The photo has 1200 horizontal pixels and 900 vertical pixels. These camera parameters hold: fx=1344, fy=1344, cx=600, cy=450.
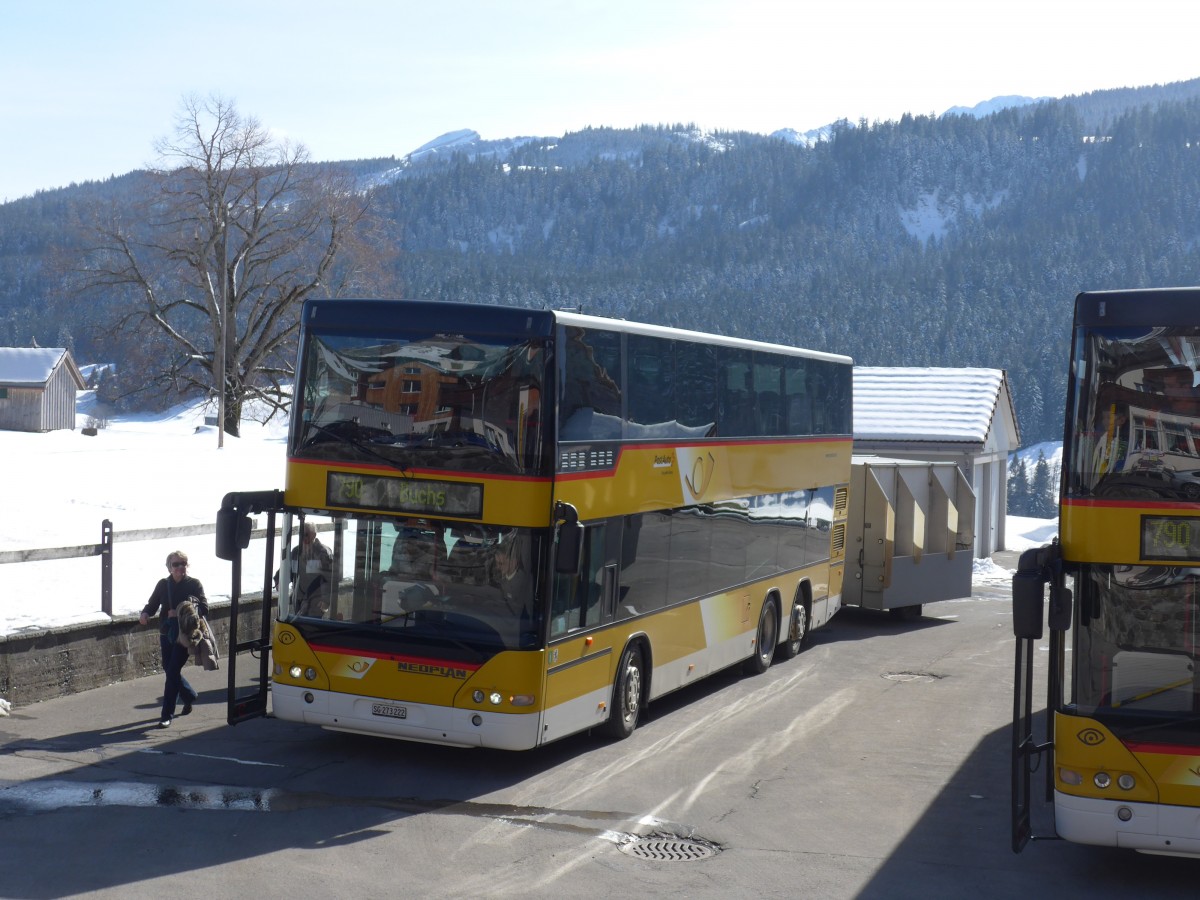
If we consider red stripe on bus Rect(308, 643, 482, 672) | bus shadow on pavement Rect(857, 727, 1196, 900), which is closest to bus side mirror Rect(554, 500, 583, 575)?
red stripe on bus Rect(308, 643, 482, 672)

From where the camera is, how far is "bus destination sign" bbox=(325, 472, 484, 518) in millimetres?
11156

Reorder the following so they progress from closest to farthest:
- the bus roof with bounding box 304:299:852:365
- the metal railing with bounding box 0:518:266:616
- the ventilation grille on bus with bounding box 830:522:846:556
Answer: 1. the bus roof with bounding box 304:299:852:365
2. the metal railing with bounding box 0:518:266:616
3. the ventilation grille on bus with bounding box 830:522:846:556

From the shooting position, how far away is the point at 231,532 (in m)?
11.4

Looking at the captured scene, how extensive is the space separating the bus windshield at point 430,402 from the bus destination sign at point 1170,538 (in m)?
4.76

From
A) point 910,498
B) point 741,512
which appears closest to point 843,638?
point 910,498

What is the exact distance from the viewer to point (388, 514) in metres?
11.3

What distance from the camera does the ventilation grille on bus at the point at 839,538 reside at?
69.7ft

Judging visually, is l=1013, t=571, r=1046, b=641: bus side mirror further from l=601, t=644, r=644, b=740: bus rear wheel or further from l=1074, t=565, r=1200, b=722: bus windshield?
l=601, t=644, r=644, b=740: bus rear wheel

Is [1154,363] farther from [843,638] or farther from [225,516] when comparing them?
[843,638]

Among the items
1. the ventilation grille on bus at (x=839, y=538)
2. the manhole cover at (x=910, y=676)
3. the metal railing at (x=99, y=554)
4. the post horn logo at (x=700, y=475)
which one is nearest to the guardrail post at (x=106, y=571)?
the metal railing at (x=99, y=554)

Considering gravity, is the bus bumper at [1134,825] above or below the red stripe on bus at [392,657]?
below

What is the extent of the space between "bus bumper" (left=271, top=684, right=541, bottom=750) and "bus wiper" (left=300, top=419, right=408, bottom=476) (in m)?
1.97

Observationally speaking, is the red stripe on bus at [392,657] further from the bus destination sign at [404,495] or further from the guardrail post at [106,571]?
the guardrail post at [106,571]

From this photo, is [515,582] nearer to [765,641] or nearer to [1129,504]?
[1129,504]
